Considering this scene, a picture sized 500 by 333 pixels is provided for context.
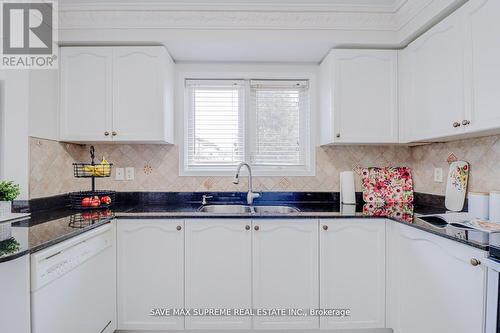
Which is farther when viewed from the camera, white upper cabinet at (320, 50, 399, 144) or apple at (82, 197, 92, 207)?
white upper cabinet at (320, 50, 399, 144)

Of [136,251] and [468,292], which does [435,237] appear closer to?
[468,292]

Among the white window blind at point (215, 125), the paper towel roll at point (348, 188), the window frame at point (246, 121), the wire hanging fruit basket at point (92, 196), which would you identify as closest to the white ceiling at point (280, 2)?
the window frame at point (246, 121)

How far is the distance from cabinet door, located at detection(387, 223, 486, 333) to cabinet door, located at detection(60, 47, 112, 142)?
7.34 feet

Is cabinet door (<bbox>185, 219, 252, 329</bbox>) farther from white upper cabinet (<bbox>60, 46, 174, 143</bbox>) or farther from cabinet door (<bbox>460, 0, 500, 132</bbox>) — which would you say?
cabinet door (<bbox>460, 0, 500, 132</bbox>)

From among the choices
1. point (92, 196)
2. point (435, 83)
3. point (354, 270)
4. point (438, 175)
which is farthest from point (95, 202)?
point (438, 175)

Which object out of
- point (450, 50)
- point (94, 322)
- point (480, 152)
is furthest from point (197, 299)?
point (450, 50)

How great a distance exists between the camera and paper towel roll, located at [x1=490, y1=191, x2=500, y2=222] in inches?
57.2

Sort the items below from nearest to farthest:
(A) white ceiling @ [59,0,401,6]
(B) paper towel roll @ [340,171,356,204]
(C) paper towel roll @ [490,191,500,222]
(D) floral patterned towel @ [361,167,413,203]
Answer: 1. (C) paper towel roll @ [490,191,500,222]
2. (A) white ceiling @ [59,0,401,6]
3. (B) paper towel roll @ [340,171,356,204]
4. (D) floral patterned towel @ [361,167,413,203]

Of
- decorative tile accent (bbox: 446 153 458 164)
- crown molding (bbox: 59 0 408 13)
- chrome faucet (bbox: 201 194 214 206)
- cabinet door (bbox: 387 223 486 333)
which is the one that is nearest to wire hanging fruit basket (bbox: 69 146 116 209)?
chrome faucet (bbox: 201 194 214 206)

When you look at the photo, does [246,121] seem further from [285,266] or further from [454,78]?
[454,78]

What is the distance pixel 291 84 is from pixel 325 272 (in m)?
1.61

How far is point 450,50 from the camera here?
1624 mm

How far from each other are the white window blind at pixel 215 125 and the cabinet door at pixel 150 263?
2.65ft

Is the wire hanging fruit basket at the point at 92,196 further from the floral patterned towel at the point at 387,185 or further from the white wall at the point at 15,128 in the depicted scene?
the floral patterned towel at the point at 387,185
